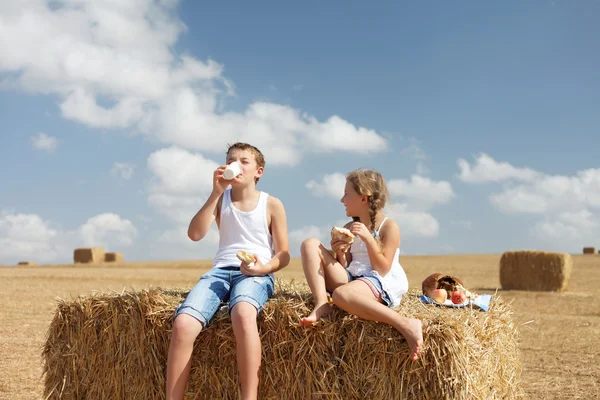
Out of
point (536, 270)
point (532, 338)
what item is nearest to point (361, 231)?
point (532, 338)

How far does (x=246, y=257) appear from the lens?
3.74 m

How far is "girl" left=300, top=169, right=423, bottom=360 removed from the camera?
3.46 meters

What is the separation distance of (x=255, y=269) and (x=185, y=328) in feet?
1.90

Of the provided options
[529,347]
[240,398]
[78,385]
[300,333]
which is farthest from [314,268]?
[529,347]

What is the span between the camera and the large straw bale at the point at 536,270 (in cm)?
1617

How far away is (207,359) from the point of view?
3.88 metres

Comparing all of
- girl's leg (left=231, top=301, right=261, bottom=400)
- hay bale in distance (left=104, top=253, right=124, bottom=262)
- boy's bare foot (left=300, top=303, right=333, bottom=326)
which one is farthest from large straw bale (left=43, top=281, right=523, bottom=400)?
hay bale in distance (left=104, top=253, right=124, bottom=262)

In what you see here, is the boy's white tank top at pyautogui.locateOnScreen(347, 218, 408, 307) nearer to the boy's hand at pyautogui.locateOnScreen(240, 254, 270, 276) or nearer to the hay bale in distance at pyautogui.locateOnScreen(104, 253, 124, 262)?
the boy's hand at pyautogui.locateOnScreen(240, 254, 270, 276)

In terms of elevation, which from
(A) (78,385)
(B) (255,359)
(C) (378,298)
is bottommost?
(A) (78,385)

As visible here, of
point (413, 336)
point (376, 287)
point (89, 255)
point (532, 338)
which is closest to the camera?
point (413, 336)

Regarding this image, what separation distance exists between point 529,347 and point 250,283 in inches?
194

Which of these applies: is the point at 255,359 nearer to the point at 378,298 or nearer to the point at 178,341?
the point at 178,341

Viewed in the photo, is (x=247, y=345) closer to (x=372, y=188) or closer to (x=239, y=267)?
(x=239, y=267)

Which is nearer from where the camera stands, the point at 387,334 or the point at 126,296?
the point at 387,334
